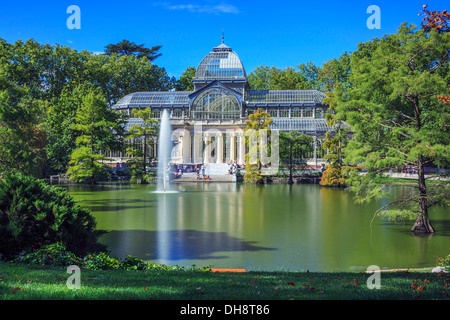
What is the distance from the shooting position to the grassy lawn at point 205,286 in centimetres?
638

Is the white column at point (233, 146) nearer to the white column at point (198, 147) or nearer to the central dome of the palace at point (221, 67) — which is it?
the white column at point (198, 147)

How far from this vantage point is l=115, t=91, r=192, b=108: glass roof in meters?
62.0

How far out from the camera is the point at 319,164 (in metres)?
54.1

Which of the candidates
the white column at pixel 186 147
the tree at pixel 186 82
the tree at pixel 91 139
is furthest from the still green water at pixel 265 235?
the tree at pixel 186 82

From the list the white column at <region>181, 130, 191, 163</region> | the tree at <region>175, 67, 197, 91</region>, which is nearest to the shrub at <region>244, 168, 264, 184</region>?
the white column at <region>181, 130, 191, 163</region>

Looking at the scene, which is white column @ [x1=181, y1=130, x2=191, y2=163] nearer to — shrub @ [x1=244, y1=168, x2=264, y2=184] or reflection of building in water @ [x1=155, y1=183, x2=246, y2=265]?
shrub @ [x1=244, y1=168, x2=264, y2=184]

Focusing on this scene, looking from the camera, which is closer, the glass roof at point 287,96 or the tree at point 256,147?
the tree at point 256,147

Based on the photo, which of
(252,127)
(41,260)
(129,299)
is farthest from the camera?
A: (252,127)

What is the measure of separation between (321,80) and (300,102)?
1758 centimetres

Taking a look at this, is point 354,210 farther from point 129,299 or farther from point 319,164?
point 319,164

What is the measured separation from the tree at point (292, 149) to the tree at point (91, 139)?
A: 730 inches

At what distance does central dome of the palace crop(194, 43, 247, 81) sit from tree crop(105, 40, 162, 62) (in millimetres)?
26404

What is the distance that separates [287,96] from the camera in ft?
200
